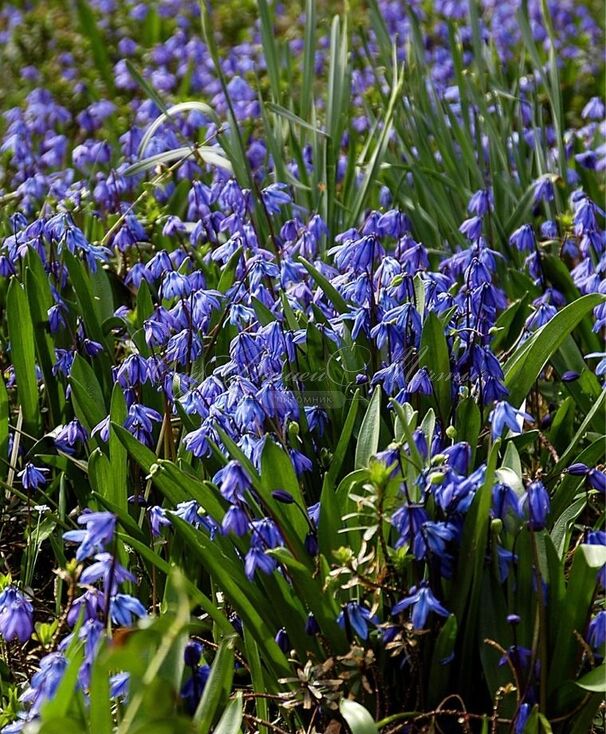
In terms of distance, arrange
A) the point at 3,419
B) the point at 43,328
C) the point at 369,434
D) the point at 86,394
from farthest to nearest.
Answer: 1. the point at 43,328
2. the point at 3,419
3. the point at 86,394
4. the point at 369,434

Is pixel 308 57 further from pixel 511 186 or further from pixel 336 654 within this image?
pixel 336 654

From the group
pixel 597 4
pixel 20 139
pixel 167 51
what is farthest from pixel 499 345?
pixel 597 4

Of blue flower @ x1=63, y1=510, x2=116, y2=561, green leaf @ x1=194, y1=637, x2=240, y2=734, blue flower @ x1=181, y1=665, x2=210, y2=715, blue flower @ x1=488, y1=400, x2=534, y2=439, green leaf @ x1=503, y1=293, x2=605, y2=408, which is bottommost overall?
blue flower @ x1=181, y1=665, x2=210, y2=715

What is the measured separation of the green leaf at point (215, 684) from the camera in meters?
2.19

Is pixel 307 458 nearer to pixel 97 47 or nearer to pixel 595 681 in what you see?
pixel 595 681

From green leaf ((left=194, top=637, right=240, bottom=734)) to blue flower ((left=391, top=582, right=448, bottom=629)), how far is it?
0.38 m

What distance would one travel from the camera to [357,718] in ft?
7.27

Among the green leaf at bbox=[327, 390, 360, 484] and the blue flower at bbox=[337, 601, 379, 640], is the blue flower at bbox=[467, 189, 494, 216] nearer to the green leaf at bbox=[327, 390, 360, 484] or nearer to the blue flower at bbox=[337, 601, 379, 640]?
the green leaf at bbox=[327, 390, 360, 484]

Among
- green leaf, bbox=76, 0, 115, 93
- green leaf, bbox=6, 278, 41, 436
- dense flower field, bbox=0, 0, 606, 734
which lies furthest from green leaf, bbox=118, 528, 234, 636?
green leaf, bbox=76, 0, 115, 93

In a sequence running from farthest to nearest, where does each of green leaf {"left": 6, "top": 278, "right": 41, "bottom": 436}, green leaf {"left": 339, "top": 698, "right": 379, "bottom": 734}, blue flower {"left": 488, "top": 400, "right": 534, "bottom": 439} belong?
green leaf {"left": 6, "top": 278, "right": 41, "bottom": 436} < blue flower {"left": 488, "top": 400, "right": 534, "bottom": 439} < green leaf {"left": 339, "top": 698, "right": 379, "bottom": 734}

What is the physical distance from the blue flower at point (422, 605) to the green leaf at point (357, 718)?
210 millimetres

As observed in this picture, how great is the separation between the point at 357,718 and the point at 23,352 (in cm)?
169

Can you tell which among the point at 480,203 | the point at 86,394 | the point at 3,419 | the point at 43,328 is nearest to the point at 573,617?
the point at 86,394

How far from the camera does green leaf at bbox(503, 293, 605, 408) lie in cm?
290
